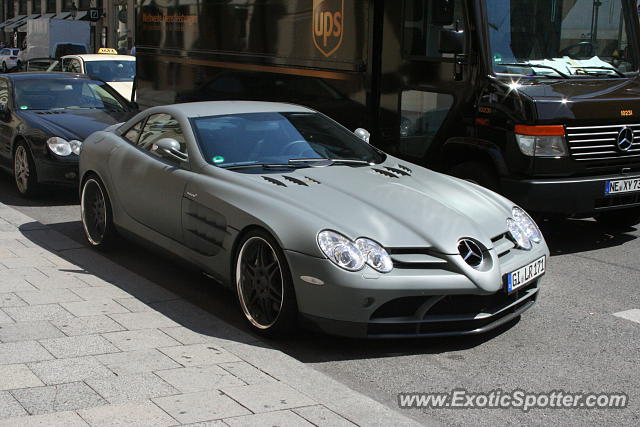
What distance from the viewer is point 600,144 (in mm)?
7883

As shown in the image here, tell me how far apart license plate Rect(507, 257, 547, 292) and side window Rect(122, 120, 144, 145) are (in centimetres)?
334

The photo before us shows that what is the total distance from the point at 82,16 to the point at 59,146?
52.3 metres

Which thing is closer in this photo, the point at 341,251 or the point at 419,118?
the point at 341,251

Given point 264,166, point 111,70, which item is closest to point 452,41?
point 264,166

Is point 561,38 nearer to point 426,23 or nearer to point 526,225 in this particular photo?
point 426,23

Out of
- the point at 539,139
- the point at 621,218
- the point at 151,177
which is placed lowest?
the point at 621,218

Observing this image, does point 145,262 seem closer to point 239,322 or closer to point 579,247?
point 239,322

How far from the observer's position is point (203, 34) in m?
12.1

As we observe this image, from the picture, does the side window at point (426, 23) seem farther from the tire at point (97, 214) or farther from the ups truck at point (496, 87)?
the tire at point (97, 214)

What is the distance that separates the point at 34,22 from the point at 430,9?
4005cm

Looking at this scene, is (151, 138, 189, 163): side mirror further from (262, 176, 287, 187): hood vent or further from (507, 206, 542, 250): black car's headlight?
(507, 206, 542, 250): black car's headlight

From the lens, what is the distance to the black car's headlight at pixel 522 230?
5598 mm

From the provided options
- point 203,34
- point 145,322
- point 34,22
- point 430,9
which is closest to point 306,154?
point 145,322

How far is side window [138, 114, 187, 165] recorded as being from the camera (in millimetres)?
6484
